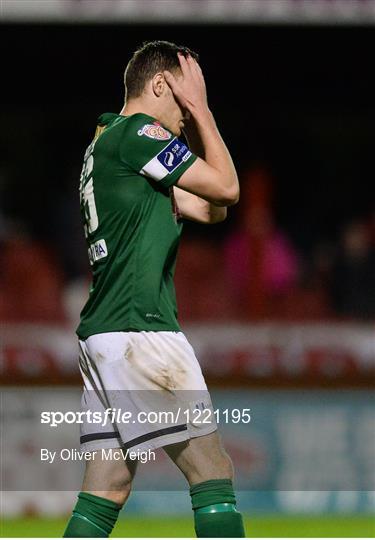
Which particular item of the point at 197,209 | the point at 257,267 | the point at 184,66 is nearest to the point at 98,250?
the point at 197,209

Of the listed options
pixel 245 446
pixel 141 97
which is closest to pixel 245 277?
pixel 245 446

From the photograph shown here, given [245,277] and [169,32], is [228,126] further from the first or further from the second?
[245,277]

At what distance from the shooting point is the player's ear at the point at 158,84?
11.5 feet

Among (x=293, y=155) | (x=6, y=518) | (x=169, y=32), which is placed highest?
(x=169, y=32)

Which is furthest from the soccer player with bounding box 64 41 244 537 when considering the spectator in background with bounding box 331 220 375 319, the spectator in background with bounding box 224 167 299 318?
the spectator in background with bounding box 331 220 375 319

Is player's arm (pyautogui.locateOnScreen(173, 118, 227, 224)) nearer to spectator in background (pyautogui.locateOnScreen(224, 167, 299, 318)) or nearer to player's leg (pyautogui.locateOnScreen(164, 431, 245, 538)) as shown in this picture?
player's leg (pyautogui.locateOnScreen(164, 431, 245, 538))

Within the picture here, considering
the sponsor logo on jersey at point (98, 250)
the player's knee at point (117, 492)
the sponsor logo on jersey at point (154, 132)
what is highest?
the sponsor logo on jersey at point (154, 132)

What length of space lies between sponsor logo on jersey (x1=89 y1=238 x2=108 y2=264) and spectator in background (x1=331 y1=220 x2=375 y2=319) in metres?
4.73

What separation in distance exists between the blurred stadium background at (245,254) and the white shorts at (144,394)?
2.89 metres

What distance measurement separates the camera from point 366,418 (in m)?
6.95

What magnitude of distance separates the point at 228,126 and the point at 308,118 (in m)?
0.72

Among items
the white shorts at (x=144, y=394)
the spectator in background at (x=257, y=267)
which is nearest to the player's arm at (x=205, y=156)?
the white shorts at (x=144, y=394)

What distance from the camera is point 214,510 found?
130 inches

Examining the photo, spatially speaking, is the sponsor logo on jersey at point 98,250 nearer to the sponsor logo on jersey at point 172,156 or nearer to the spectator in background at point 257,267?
the sponsor logo on jersey at point 172,156
